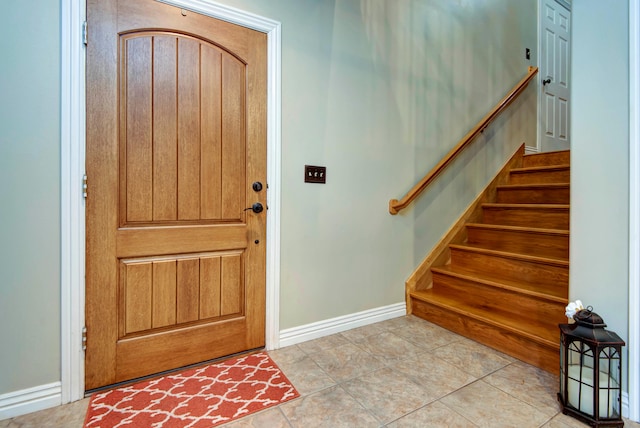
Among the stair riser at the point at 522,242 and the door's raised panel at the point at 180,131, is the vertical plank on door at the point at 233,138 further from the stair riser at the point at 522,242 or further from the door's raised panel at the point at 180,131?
the stair riser at the point at 522,242

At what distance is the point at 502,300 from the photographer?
2.13m

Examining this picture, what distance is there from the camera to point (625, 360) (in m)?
1.32

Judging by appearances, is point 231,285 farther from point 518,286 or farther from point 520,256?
point 520,256

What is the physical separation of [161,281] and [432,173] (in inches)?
84.2

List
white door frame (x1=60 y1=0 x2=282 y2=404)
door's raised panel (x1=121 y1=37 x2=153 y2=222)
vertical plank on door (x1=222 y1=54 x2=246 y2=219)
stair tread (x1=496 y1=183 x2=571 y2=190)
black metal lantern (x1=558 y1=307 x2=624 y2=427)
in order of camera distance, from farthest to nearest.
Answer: stair tread (x1=496 y1=183 x2=571 y2=190) < vertical plank on door (x1=222 y1=54 x2=246 y2=219) < door's raised panel (x1=121 y1=37 x2=153 y2=222) < white door frame (x1=60 y1=0 x2=282 y2=404) < black metal lantern (x1=558 y1=307 x2=624 y2=427)

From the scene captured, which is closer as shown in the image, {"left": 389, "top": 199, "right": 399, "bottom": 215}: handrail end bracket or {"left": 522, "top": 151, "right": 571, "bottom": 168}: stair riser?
{"left": 389, "top": 199, "right": 399, "bottom": 215}: handrail end bracket

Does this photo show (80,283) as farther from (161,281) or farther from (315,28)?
(315,28)

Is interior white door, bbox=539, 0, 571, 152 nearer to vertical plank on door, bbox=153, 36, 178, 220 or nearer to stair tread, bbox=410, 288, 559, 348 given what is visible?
stair tread, bbox=410, 288, 559, 348

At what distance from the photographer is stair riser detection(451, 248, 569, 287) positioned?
2.01 meters

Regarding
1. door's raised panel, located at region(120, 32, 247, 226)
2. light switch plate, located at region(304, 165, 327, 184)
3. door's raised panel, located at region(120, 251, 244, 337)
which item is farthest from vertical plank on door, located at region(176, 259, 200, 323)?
light switch plate, located at region(304, 165, 327, 184)

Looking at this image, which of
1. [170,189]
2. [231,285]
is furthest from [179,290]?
[170,189]

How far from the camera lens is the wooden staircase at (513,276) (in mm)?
1855

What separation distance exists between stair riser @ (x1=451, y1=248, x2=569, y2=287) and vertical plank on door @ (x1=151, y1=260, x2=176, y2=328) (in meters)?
2.23

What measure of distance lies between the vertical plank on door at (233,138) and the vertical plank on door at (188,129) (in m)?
0.14
